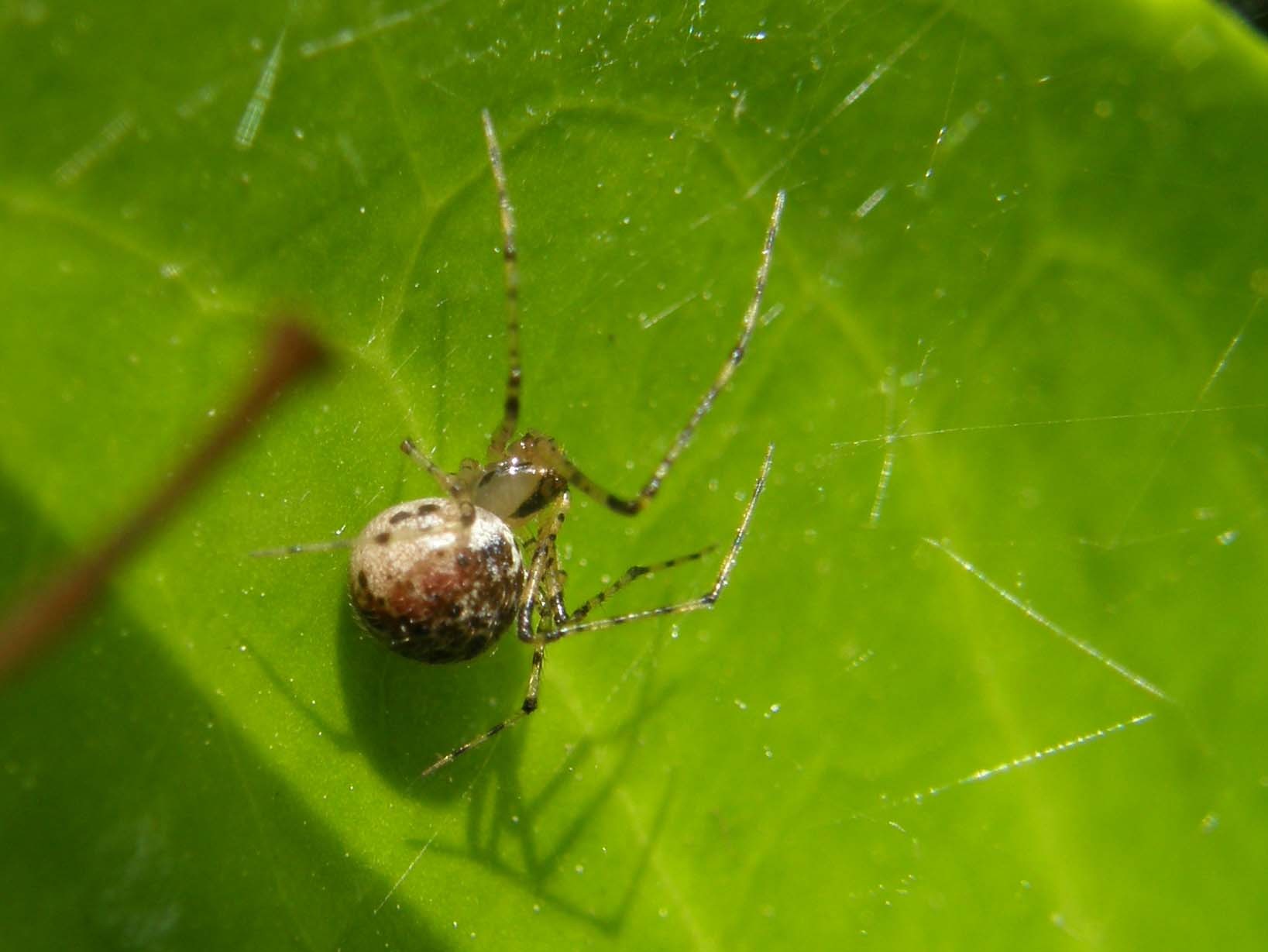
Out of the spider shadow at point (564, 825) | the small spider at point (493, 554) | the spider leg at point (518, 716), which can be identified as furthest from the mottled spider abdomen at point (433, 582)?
the spider shadow at point (564, 825)

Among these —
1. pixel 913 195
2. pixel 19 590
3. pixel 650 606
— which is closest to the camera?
pixel 19 590

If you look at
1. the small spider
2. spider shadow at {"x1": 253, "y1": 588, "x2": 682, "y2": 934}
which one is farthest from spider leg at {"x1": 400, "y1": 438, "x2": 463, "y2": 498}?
spider shadow at {"x1": 253, "y1": 588, "x2": 682, "y2": 934}

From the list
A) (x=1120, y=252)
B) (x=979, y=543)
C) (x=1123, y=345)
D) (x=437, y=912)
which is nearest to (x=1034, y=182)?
(x=1120, y=252)

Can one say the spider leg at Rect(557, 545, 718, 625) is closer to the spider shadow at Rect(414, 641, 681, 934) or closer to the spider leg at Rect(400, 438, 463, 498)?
the spider shadow at Rect(414, 641, 681, 934)

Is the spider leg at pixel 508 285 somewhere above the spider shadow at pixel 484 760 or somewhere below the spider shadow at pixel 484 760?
above

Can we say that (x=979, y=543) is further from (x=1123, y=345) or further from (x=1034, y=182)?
(x=1034, y=182)

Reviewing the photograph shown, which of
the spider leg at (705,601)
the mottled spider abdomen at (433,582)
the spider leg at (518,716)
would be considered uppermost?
the mottled spider abdomen at (433,582)

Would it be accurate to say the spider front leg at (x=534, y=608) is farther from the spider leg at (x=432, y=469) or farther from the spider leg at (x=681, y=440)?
the spider leg at (x=432, y=469)
